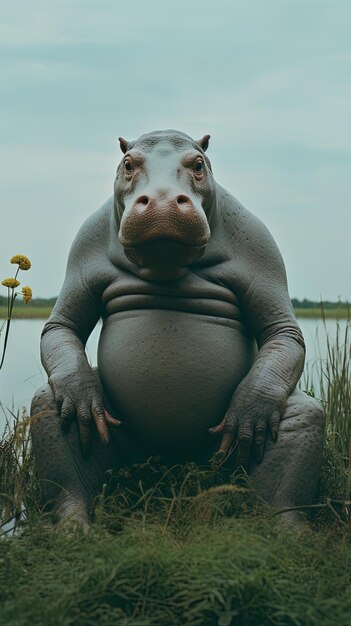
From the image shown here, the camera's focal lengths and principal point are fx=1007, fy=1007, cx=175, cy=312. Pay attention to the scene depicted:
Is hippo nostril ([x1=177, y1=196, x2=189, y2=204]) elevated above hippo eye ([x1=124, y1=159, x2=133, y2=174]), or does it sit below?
below

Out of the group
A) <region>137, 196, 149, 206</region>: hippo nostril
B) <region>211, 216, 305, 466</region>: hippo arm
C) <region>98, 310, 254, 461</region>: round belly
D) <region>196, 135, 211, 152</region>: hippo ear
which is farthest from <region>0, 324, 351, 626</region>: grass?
<region>196, 135, 211, 152</region>: hippo ear

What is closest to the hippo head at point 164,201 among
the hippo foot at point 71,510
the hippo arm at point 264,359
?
the hippo arm at point 264,359

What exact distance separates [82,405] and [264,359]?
0.76 meters

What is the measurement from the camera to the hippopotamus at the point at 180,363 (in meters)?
3.98

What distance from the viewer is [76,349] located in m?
4.27

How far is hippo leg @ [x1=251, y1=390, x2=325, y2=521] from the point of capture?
3951 millimetres

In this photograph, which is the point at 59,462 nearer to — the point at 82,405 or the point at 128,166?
the point at 82,405

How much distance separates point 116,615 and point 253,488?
3.75ft

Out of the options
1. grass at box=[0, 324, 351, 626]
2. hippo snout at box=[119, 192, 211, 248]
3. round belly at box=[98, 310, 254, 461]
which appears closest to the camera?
grass at box=[0, 324, 351, 626]

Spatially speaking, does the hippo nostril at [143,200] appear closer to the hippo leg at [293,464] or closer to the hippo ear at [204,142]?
the hippo ear at [204,142]

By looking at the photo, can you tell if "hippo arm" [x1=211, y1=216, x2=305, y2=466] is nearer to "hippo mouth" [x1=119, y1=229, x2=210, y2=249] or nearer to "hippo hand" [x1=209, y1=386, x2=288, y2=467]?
"hippo hand" [x1=209, y1=386, x2=288, y2=467]

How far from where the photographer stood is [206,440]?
414cm

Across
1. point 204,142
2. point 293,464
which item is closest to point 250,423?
point 293,464

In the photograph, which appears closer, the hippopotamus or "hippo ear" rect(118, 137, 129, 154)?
the hippopotamus
